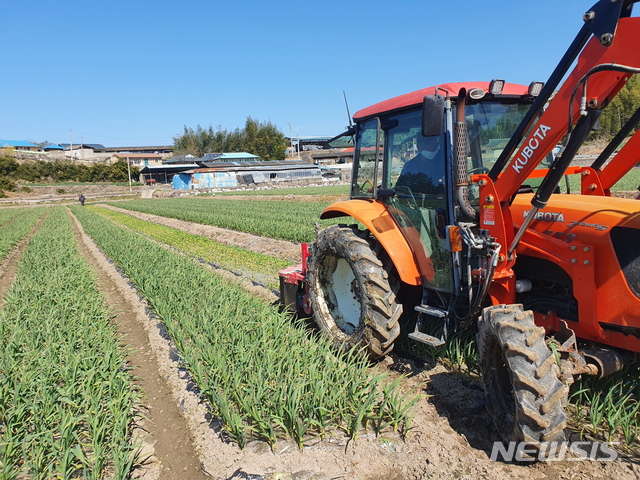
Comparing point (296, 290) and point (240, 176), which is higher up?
point (240, 176)

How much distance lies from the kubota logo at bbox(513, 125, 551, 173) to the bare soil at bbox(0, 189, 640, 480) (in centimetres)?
179

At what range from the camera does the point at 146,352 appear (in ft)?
16.9

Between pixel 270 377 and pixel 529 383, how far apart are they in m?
1.88

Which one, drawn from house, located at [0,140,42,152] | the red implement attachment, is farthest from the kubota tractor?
house, located at [0,140,42,152]

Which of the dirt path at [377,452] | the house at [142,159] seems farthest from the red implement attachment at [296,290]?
the house at [142,159]

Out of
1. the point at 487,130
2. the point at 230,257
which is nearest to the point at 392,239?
the point at 487,130

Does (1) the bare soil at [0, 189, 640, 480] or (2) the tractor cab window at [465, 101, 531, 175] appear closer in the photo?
(1) the bare soil at [0, 189, 640, 480]

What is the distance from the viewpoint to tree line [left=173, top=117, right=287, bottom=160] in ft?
276

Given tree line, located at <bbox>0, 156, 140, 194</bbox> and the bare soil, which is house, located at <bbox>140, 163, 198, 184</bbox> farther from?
the bare soil

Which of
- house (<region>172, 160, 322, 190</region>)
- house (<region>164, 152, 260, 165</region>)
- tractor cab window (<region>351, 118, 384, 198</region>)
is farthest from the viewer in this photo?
house (<region>164, 152, 260, 165</region>)

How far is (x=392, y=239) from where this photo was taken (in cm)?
418

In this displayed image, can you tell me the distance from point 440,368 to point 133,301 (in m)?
5.08

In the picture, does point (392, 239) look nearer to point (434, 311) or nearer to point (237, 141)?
point (434, 311)

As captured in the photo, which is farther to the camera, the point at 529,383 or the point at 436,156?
the point at 436,156
